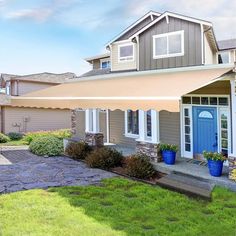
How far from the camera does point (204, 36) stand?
2550 cm

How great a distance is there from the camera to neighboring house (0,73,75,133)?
46.0 meters

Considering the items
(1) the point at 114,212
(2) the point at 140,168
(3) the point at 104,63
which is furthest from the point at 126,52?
(1) the point at 114,212

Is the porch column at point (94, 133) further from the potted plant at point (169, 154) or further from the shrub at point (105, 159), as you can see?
the potted plant at point (169, 154)

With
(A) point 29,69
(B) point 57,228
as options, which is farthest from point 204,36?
(A) point 29,69

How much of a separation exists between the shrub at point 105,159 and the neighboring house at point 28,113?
23.2m

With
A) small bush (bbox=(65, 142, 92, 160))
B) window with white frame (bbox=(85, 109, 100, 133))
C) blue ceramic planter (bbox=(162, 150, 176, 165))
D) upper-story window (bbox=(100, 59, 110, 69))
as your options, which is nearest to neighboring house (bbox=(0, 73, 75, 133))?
upper-story window (bbox=(100, 59, 110, 69))

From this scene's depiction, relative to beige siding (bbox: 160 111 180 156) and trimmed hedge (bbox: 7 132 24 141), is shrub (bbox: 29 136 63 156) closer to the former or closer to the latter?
beige siding (bbox: 160 111 180 156)

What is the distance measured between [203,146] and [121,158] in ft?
19.8

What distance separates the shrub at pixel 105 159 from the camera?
2172cm

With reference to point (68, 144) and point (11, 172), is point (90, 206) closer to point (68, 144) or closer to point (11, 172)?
point (11, 172)

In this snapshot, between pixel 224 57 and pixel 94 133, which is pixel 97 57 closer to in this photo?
pixel 224 57

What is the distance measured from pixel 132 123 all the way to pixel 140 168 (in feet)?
32.3

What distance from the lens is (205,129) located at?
2152cm

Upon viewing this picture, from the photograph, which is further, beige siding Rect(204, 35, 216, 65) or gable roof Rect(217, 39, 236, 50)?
gable roof Rect(217, 39, 236, 50)
